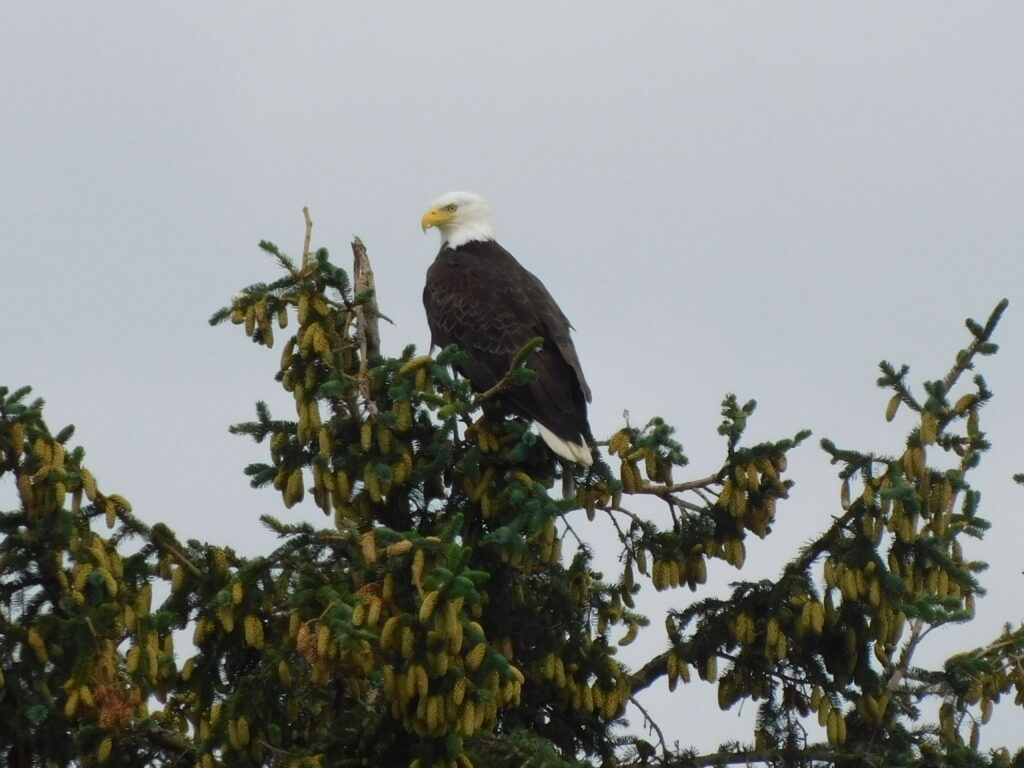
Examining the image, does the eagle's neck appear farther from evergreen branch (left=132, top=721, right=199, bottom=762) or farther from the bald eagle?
evergreen branch (left=132, top=721, right=199, bottom=762)

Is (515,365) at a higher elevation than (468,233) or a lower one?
lower

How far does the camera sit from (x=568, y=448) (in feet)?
24.3

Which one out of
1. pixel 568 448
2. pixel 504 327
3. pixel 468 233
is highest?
pixel 468 233

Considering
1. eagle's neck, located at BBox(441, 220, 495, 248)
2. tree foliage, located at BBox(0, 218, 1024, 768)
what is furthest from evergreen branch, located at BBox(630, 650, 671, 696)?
eagle's neck, located at BBox(441, 220, 495, 248)

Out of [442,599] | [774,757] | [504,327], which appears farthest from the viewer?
[504,327]

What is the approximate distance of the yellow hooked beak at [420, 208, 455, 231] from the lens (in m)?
10.7

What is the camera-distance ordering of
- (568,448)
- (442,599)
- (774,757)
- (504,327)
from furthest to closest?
(504,327) < (568,448) < (774,757) < (442,599)

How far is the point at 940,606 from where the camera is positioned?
6.11 meters

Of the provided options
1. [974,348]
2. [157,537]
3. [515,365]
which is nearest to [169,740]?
[157,537]

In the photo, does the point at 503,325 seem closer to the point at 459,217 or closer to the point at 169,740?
the point at 459,217

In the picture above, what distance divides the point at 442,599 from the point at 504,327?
453 cm

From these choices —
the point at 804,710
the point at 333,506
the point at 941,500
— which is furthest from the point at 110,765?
the point at 941,500

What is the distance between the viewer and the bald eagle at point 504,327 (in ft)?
26.9

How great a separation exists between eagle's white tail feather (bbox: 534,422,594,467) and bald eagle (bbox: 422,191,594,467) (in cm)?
16
